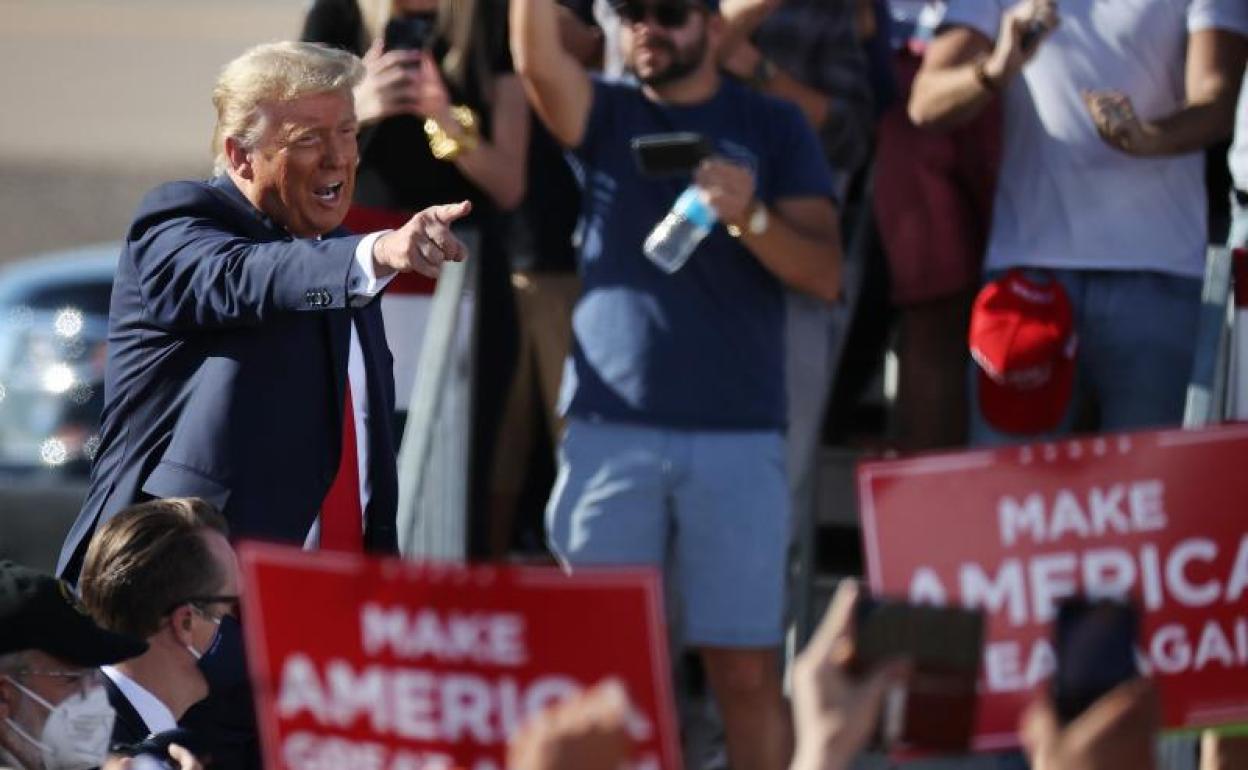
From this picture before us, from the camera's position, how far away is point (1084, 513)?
16.4 ft

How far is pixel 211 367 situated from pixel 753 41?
2587 mm

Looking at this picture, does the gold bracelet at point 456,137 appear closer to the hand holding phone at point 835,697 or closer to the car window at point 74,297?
the hand holding phone at point 835,697

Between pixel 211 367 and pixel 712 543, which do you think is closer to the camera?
pixel 211 367

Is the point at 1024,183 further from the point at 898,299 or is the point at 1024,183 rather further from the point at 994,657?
the point at 994,657

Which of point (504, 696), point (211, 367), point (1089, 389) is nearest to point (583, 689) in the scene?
point (504, 696)

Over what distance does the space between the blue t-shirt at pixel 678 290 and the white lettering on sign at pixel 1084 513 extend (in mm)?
1939

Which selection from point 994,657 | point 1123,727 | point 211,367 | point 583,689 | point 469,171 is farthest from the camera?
point 469,171

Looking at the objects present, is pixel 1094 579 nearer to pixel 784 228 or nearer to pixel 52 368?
pixel 784 228

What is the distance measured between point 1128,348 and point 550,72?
1.52 m

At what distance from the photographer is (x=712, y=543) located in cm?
686

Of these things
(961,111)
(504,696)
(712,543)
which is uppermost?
(961,111)

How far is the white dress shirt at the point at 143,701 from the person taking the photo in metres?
4.76

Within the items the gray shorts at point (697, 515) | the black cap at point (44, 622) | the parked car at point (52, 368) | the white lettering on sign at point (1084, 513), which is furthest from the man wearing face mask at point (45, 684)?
the parked car at point (52, 368)

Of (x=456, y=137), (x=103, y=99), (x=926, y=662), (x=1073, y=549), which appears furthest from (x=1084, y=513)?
(x=103, y=99)
